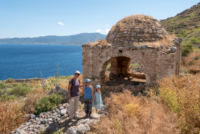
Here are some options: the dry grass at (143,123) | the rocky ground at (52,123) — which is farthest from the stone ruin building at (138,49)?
the dry grass at (143,123)

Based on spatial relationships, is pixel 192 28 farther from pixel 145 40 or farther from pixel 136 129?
pixel 136 129

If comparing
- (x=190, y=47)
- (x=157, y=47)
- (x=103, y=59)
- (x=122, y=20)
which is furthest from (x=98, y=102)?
(x=190, y=47)

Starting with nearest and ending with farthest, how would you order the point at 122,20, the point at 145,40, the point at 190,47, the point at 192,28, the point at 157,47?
the point at 157,47, the point at 145,40, the point at 122,20, the point at 190,47, the point at 192,28

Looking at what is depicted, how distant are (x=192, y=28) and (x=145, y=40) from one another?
26131 mm

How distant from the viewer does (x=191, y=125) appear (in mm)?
2783

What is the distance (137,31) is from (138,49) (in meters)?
1.37

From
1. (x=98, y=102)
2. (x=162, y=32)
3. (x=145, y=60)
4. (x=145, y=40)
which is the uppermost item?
(x=162, y=32)

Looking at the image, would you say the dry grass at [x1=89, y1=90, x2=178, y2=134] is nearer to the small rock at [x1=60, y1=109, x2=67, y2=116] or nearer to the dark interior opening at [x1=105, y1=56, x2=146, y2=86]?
the small rock at [x1=60, y1=109, x2=67, y2=116]

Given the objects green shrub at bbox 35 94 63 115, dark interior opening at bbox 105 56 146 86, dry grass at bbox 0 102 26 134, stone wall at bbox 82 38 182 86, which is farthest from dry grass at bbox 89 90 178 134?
dark interior opening at bbox 105 56 146 86

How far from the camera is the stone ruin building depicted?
7367 millimetres

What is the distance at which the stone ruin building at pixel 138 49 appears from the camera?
24.2 feet

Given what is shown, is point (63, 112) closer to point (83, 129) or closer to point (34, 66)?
point (83, 129)

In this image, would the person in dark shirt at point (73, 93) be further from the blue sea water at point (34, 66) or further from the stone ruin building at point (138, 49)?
the stone ruin building at point (138, 49)

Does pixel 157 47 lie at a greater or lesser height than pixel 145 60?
greater
